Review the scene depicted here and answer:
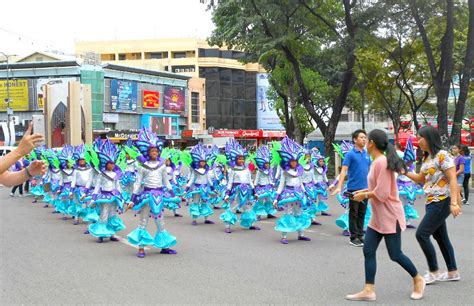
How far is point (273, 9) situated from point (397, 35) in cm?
613

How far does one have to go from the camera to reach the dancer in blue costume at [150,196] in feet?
28.3

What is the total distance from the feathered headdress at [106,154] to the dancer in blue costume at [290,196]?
308 cm

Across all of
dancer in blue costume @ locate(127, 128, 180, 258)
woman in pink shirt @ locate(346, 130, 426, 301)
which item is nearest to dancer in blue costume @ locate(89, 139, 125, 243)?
dancer in blue costume @ locate(127, 128, 180, 258)

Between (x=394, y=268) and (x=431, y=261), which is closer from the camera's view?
(x=431, y=261)

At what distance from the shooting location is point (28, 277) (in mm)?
7184

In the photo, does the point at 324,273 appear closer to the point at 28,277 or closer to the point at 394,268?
the point at 394,268

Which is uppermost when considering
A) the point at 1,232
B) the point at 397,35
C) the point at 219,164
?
the point at 397,35

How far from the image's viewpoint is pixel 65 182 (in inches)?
566

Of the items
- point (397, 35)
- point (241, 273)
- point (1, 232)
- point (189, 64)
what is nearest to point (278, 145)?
point (241, 273)

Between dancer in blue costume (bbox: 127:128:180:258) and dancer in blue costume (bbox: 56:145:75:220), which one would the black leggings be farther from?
dancer in blue costume (bbox: 56:145:75:220)

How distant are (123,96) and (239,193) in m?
43.9

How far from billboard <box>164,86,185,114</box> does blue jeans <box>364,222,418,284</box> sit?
53793 millimetres

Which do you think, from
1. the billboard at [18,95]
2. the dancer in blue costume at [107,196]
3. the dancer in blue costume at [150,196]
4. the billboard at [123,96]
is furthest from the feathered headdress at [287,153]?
the billboard at [18,95]

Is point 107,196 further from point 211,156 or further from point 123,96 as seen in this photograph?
point 123,96
